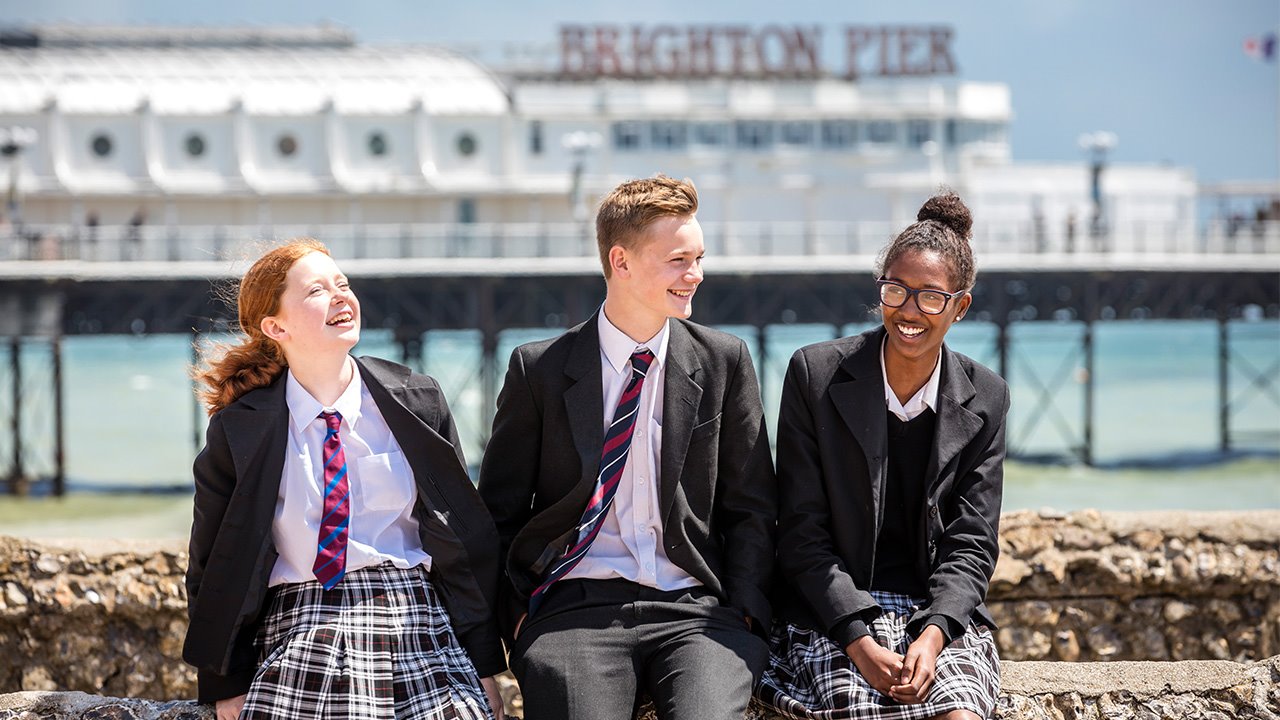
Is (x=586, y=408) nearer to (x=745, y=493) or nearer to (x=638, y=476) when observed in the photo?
(x=638, y=476)

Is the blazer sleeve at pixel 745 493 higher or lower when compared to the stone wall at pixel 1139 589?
higher

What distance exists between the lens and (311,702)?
11.9 feet

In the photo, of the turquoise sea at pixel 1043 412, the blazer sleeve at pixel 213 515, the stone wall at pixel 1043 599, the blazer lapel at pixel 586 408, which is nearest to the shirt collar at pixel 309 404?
the blazer sleeve at pixel 213 515

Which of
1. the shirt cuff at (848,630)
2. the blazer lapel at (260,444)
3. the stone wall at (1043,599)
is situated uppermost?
the blazer lapel at (260,444)

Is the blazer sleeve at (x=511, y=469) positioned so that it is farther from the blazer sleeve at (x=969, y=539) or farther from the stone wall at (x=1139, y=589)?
the stone wall at (x=1139, y=589)

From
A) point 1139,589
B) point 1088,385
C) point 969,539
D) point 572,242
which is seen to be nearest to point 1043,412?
point 1088,385

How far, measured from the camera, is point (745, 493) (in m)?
4.15

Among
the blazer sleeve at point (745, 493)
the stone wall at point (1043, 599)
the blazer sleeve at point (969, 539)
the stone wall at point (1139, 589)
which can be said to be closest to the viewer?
the blazer sleeve at point (969, 539)

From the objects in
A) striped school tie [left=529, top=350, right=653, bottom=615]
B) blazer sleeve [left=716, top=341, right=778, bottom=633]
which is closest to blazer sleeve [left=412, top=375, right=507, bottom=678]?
striped school tie [left=529, top=350, right=653, bottom=615]

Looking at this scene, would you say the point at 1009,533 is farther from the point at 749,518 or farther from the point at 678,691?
the point at 678,691

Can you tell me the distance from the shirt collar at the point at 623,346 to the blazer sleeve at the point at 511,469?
27cm

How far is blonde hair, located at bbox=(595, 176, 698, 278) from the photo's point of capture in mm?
3998

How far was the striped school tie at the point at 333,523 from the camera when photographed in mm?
3807

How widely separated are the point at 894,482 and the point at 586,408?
1.01m
